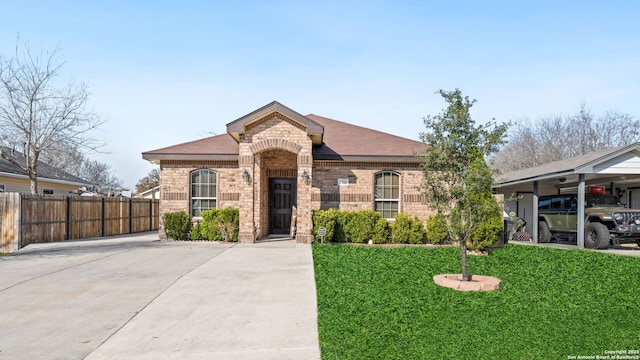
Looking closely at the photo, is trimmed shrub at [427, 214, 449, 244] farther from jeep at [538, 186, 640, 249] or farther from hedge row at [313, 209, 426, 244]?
jeep at [538, 186, 640, 249]

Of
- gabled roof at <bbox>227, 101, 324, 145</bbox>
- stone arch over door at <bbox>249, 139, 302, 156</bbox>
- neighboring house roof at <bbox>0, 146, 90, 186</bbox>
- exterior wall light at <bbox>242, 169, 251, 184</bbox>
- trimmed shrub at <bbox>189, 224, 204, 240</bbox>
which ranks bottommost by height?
trimmed shrub at <bbox>189, 224, 204, 240</bbox>

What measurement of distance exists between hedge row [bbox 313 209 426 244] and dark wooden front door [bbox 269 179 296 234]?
2.72 meters

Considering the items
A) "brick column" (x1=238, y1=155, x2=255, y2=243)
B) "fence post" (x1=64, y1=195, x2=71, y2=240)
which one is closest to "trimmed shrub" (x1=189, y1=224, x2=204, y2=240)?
"brick column" (x1=238, y1=155, x2=255, y2=243)

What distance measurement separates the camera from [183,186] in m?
17.7

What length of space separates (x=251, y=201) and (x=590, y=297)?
10715 millimetres

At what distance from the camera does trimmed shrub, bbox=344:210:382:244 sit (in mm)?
16031

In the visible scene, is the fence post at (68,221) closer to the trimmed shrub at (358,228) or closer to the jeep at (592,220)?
the trimmed shrub at (358,228)

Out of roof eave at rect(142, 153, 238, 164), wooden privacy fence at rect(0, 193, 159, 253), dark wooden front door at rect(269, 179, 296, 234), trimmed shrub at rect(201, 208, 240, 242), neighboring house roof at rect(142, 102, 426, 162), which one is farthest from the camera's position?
dark wooden front door at rect(269, 179, 296, 234)

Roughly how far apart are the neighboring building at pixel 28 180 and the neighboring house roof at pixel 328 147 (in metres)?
8.64

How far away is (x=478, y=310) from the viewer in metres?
6.97

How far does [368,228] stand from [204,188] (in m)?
6.75

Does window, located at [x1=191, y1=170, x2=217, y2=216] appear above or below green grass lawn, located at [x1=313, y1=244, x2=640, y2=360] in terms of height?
above

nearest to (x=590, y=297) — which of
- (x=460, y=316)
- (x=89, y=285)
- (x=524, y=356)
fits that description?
(x=460, y=316)

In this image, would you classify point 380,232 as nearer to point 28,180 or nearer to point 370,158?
point 370,158
